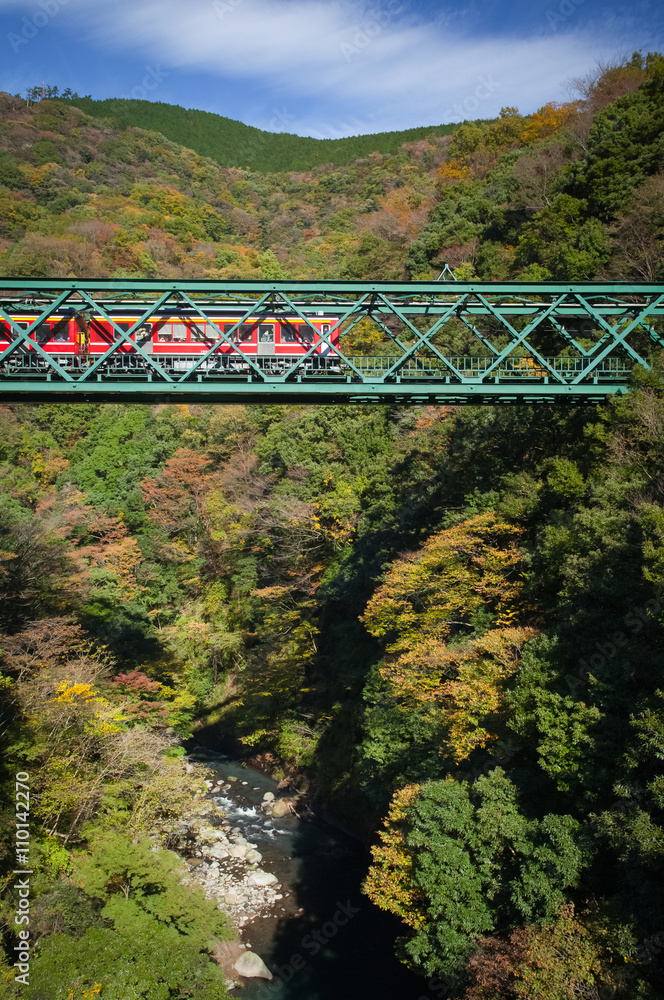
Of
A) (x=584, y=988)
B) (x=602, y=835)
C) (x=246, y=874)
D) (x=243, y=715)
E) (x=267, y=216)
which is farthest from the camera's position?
(x=267, y=216)

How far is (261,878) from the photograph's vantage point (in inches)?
758

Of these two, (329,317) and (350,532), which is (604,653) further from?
(350,532)

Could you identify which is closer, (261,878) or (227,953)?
(227,953)

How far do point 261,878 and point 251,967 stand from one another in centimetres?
343

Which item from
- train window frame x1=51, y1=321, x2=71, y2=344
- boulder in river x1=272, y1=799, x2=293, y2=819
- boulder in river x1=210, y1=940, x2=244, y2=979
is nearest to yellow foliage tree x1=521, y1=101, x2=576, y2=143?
train window frame x1=51, y1=321, x2=71, y2=344

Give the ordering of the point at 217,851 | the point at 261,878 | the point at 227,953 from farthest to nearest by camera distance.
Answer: the point at 217,851
the point at 261,878
the point at 227,953

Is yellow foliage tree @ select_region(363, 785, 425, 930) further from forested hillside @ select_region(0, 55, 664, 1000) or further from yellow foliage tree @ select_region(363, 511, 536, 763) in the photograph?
yellow foliage tree @ select_region(363, 511, 536, 763)

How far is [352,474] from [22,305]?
48.5 ft

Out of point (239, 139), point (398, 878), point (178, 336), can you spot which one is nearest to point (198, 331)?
point (178, 336)

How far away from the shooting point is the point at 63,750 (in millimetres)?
Result: 15680

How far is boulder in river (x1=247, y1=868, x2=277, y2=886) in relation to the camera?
19.1m

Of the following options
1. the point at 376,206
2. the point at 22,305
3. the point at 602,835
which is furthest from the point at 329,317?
the point at 376,206

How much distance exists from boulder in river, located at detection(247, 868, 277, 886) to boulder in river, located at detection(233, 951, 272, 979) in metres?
2.89

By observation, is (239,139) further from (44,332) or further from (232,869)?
(232,869)
